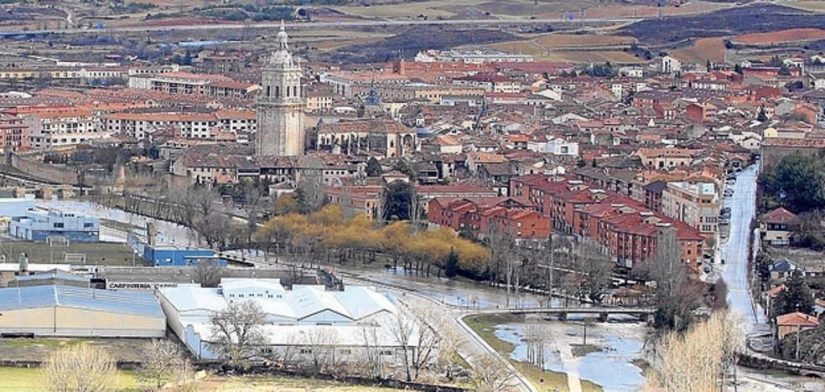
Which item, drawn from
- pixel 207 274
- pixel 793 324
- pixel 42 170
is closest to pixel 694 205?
pixel 793 324

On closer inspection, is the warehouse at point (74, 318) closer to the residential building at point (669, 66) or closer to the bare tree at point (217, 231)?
the bare tree at point (217, 231)

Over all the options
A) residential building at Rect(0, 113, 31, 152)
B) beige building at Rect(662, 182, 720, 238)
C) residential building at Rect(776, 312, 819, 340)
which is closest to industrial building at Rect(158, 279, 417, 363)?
residential building at Rect(776, 312, 819, 340)

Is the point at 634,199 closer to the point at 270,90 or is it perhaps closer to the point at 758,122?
the point at 270,90

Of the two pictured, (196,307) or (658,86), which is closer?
(196,307)

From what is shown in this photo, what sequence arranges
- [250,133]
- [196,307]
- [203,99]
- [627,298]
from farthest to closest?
1. [203,99]
2. [250,133]
3. [627,298]
4. [196,307]

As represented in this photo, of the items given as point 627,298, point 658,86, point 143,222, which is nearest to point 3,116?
point 143,222

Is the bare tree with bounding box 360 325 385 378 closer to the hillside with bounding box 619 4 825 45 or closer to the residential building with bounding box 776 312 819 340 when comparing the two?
the residential building with bounding box 776 312 819 340

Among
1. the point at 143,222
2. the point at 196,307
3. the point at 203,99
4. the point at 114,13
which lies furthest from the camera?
the point at 114,13

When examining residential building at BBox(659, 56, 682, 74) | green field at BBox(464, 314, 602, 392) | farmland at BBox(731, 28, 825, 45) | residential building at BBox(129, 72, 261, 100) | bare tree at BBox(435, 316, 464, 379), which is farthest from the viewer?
farmland at BBox(731, 28, 825, 45)
